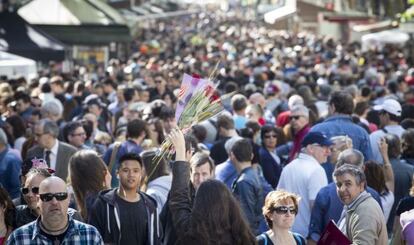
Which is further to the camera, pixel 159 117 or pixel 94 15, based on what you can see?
pixel 94 15

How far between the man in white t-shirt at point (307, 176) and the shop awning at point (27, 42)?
548 inches

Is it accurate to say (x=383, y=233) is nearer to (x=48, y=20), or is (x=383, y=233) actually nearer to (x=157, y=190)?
(x=157, y=190)

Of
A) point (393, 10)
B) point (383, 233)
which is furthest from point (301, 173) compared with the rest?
point (393, 10)

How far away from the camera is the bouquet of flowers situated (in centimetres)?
746

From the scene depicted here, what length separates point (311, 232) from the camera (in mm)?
8664

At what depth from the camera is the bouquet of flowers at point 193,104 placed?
7457mm

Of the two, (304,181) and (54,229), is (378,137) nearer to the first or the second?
(304,181)

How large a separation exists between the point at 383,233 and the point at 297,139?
14.9 ft

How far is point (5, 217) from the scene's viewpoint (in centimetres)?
731

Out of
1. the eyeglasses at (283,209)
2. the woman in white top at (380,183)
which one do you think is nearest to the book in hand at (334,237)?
the eyeglasses at (283,209)

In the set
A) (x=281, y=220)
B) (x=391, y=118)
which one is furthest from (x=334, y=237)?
(x=391, y=118)

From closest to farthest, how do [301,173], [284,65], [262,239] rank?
[262,239] < [301,173] < [284,65]

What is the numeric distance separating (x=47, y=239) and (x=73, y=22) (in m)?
20.0

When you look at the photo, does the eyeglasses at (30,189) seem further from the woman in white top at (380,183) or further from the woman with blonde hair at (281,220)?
the woman in white top at (380,183)
